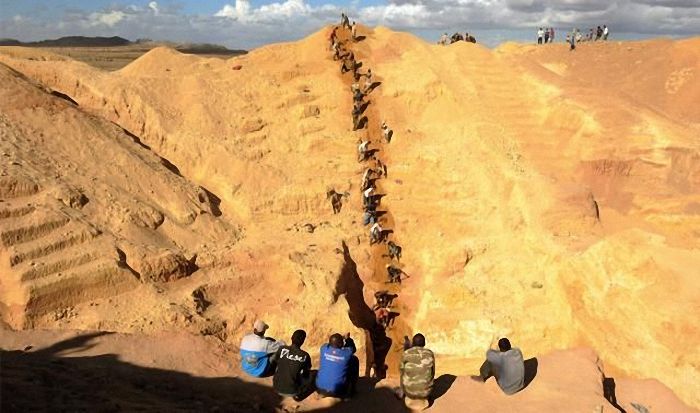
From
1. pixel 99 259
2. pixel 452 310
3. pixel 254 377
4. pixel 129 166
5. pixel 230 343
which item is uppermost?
pixel 129 166

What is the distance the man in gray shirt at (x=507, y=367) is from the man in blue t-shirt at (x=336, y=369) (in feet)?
7.66

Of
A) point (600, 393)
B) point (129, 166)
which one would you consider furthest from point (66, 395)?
point (129, 166)

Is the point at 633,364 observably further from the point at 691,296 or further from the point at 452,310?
the point at 452,310

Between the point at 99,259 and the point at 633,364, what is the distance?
38.1 feet

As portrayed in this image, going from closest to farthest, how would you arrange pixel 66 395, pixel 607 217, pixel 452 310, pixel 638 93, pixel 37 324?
1. pixel 66 395
2. pixel 37 324
3. pixel 452 310
4. pixel 607 217
5. pixel 638 93

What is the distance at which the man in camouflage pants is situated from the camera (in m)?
8.73

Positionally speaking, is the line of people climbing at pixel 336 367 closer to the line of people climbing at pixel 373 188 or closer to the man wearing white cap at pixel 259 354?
the man wearing white cap at pixel 259 354

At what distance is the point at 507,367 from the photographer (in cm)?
916

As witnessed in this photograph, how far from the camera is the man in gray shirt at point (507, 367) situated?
911 centimetres

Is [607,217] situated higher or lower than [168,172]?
lower

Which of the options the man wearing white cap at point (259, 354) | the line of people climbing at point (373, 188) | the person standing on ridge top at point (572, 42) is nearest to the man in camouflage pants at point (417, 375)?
the man wearing white cap at point (259, 354)

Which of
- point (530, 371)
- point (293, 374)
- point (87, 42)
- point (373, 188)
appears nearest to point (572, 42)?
point (373, 188)

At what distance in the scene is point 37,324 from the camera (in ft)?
34.7

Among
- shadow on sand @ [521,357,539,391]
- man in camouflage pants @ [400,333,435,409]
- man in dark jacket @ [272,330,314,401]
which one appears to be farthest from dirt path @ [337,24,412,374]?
man in dark jacket @ [272,330,314,401]
